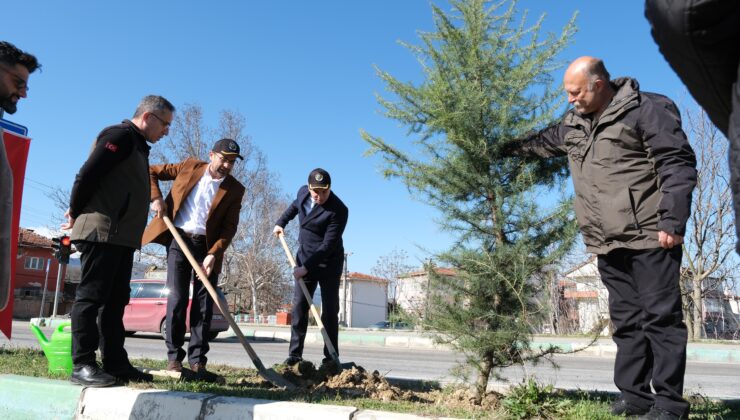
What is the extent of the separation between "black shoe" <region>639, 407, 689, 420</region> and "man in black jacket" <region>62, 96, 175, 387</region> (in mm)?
3230

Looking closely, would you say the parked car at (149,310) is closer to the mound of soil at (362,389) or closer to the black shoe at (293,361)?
the black shoe at (293,361)

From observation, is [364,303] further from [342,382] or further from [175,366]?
[342,382]

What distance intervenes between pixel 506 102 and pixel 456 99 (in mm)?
362

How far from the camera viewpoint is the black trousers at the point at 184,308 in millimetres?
4281

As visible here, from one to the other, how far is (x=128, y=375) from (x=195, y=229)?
4.37ft

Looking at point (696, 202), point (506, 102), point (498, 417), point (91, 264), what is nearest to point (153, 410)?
point (91, 264)

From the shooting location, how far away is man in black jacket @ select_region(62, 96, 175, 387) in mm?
3375

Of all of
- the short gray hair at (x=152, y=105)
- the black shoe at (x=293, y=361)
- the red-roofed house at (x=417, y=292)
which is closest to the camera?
the red-roofed house at (x=417, y=292)

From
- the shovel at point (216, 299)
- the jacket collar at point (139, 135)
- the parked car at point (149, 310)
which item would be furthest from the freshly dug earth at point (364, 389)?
the parked car at point (149, 310)

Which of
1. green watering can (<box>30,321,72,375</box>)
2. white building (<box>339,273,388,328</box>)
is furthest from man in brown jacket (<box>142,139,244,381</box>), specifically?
white building (<box>339,273,388,328</box>)

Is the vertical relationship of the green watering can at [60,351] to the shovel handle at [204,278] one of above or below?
below

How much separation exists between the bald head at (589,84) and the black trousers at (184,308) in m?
3.25

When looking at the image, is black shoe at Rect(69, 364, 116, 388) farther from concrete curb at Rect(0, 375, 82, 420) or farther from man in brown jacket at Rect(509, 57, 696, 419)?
man in brown jacket at Rect(509, 57, 696, 419)

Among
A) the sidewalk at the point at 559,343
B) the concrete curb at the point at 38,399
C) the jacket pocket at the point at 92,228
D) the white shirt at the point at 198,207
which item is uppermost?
the white shirt at the point at 198,207
